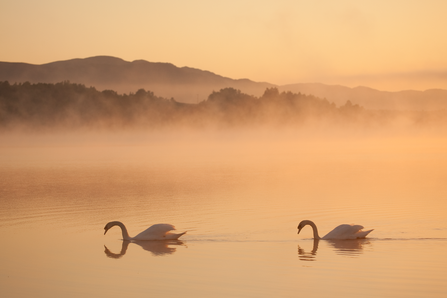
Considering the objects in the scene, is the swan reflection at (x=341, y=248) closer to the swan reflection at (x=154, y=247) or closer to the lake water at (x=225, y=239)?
the lake water at (x=225, y=239)

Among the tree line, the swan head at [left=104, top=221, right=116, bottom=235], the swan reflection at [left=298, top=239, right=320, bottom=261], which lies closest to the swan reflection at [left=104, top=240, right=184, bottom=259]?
the swan head at [left=104, top=221, right=116, bottom=235]

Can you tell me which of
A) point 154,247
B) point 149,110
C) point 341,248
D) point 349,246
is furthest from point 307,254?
point 149,110

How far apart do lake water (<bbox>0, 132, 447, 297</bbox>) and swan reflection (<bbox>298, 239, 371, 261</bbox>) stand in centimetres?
5

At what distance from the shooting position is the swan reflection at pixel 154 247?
14523 millimetres

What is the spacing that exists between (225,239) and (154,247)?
1.83m

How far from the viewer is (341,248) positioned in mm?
14797

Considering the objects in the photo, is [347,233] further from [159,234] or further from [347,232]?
[159,234]

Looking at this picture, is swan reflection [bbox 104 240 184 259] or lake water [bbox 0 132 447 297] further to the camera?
swan reflection [bbox 104 240 184 259]

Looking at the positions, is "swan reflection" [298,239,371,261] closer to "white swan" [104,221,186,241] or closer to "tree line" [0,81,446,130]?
"white swan" [104,221,186,241]

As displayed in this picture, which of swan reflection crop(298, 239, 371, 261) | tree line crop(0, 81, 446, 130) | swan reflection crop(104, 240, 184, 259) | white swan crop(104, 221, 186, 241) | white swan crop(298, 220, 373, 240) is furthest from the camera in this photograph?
tree line crop(0, 81, 446, 130)

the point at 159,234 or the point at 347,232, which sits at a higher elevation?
the point at 159,234

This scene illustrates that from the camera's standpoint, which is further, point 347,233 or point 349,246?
point 347,233

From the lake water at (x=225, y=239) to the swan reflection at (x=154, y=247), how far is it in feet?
0.15

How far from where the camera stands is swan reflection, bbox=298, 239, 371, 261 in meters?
14.0
